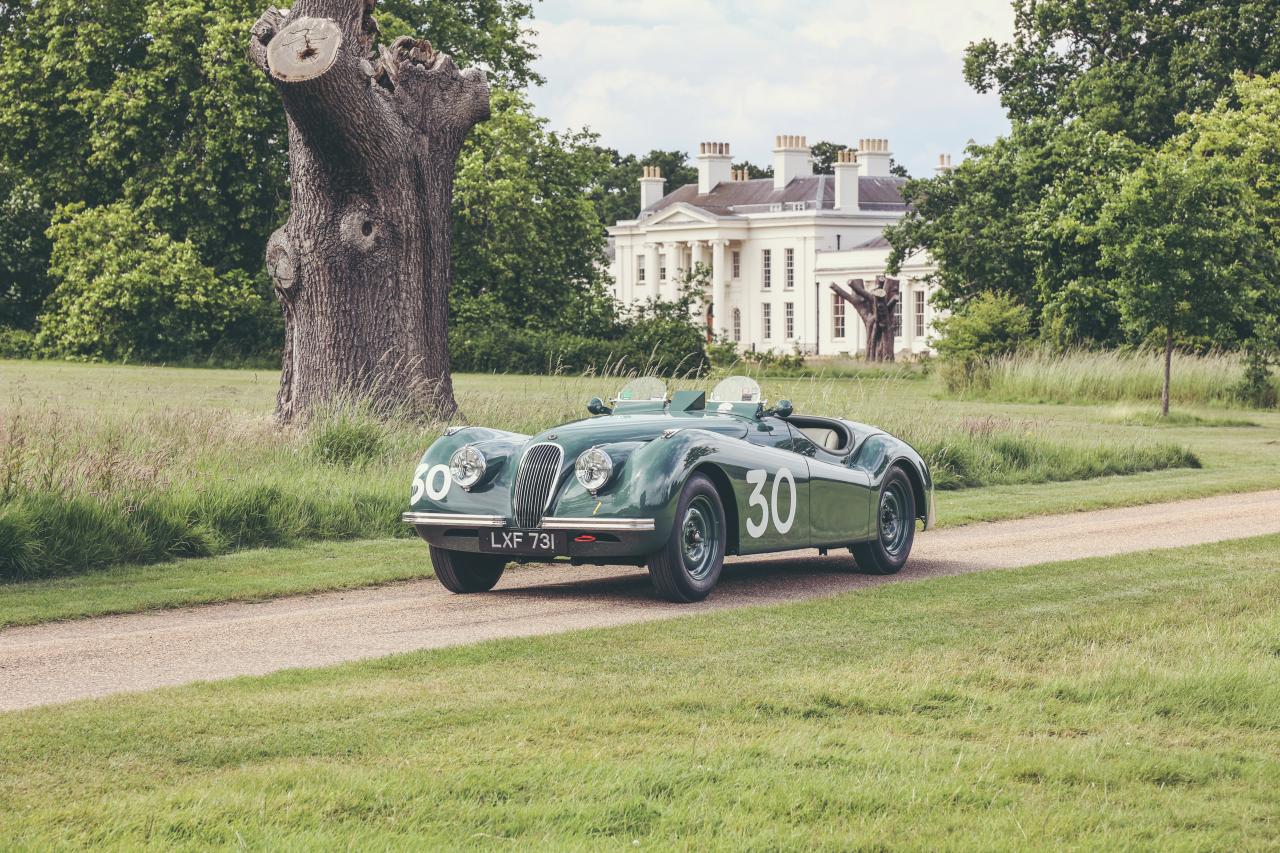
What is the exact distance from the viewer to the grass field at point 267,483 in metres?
11.9

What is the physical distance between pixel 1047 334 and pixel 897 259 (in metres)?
9.20

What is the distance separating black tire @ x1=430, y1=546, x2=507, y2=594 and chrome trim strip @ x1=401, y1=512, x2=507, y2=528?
1.03 ft

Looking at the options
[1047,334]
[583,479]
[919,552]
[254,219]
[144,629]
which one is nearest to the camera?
[144,629]

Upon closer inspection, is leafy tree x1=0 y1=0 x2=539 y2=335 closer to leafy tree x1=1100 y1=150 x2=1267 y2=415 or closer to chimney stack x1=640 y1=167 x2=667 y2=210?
leafy tree x1=1100 y1=150 x2=1267 y2=415

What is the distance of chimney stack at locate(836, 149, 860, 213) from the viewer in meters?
100

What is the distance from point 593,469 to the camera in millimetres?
10555

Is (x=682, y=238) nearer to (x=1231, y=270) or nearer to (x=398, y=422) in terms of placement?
(x=1231, y=270)

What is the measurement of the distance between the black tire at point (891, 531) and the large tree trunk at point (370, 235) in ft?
23.3

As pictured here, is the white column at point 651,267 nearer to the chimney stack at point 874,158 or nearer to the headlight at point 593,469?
the chimney stack at point 874,158

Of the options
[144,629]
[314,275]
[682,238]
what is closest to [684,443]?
[144,629]

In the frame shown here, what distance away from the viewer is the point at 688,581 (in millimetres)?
10672

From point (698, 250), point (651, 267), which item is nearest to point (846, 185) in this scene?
point (698, 250)

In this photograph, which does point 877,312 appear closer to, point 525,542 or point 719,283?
point 719,283

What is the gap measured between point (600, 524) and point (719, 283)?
97.6 meters
